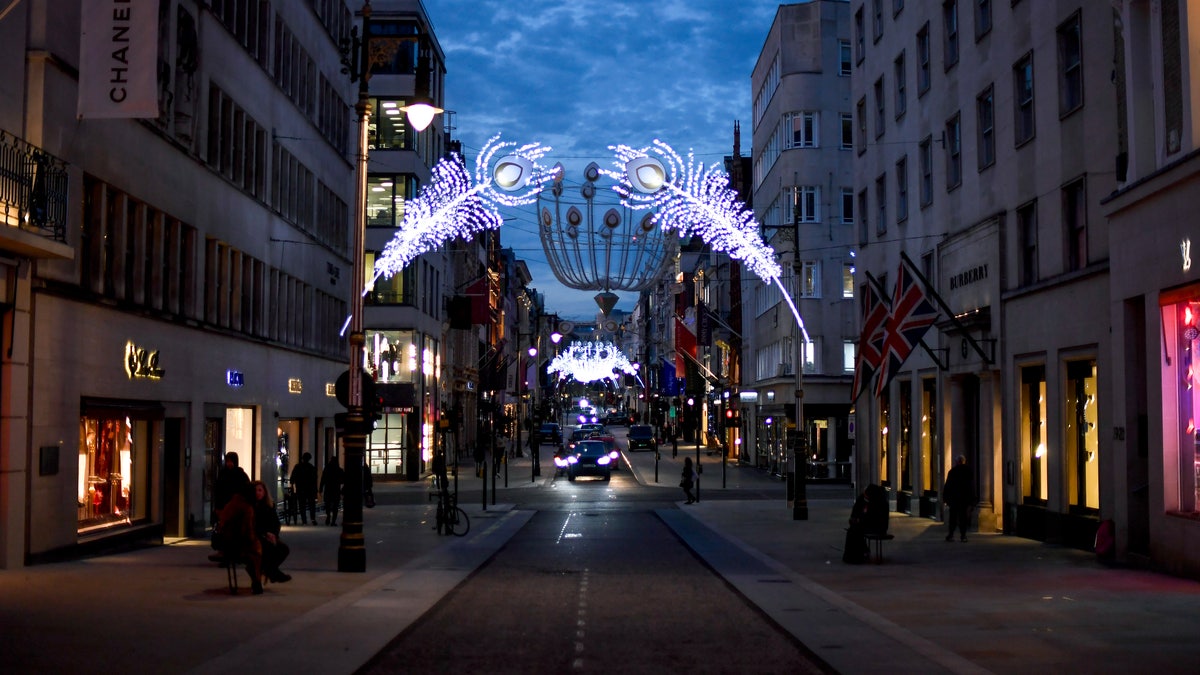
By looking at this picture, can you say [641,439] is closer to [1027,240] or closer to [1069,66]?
[1027,240]

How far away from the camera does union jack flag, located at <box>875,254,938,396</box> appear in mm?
27484

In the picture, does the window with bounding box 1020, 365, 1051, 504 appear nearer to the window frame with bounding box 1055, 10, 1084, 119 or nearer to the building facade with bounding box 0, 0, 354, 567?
the window frame with bounding box 1055, 10, 1084, 119

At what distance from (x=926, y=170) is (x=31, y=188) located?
25.5 m

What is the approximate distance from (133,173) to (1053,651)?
1960 centimetres

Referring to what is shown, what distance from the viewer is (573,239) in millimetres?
29359

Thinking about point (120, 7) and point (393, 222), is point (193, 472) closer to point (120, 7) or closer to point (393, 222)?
point (120, 7)

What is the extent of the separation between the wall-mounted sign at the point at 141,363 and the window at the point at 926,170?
2184 cm

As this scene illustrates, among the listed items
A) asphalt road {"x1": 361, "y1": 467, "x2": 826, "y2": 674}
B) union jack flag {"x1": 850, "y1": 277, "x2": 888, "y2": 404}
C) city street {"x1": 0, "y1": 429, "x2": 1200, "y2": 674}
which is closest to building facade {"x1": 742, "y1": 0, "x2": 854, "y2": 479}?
union jack flag {"x1": 850, "y1": 277, "x2": 888, "y2": 404}

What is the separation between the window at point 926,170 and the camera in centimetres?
3681

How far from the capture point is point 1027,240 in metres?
29.7

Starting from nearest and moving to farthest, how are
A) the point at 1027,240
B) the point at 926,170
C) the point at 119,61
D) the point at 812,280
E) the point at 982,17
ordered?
the point at 119,61 < the point at 1027,240 < the point at 982,17 < the point at 926,170 < the point at 812,280

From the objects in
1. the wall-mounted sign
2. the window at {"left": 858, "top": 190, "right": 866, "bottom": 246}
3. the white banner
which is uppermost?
the window at {"left": 858, "top": 190, "right": 866, "bottom": 246}

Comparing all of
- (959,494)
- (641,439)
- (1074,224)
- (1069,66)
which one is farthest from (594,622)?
(641,439)

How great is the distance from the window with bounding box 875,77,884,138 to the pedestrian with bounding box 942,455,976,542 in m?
17.3
